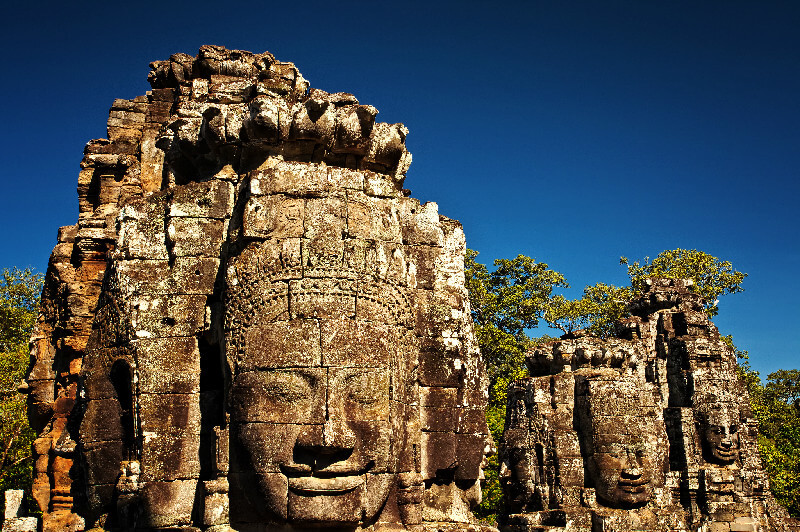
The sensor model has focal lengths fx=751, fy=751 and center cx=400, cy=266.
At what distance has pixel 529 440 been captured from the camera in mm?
12031

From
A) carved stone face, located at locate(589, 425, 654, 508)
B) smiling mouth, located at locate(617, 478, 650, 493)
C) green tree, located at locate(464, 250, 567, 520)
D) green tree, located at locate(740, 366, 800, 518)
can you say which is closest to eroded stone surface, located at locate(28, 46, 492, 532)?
carved stone face, located at locate(589, 425, 654, 508)

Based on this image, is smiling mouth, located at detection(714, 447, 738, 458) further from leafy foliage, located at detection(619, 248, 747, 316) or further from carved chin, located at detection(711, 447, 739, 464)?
leafy foliage, located at detection(619, 248, 747, 316)

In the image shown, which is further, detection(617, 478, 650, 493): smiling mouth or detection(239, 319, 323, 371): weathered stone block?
detection(617, 478, 650, 493): smiling mouth

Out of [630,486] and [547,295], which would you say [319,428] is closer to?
[630,486]

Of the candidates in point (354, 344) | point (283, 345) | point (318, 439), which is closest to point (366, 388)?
point (354, 344)

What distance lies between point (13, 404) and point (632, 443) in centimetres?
1621

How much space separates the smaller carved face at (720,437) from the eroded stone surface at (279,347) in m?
10.4

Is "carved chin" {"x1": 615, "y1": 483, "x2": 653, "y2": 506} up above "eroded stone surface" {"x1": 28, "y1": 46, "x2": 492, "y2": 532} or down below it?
below

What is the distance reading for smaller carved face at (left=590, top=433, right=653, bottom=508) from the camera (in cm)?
1137

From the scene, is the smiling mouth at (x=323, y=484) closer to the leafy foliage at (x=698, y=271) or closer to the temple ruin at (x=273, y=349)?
the temple ruin at (x=273, y=349)

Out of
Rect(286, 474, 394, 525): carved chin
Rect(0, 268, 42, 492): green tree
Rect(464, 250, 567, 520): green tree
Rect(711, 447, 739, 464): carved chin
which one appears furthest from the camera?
Rect(464, 250, 567, 520): green tree

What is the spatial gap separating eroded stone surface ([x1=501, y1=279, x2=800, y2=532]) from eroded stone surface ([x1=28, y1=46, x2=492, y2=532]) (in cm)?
674

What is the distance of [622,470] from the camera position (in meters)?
11.4

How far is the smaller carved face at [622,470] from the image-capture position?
11.4 m
